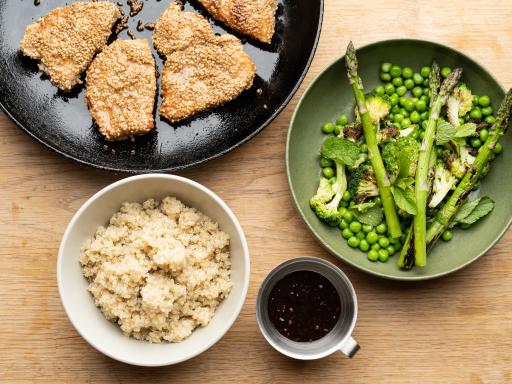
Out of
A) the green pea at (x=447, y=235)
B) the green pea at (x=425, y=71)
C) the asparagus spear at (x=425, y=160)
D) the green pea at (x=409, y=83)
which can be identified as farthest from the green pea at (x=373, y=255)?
the green pea at (x=425, y=71)

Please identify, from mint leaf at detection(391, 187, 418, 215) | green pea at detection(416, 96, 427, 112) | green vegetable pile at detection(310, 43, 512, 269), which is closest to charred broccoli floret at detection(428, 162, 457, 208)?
green vegetable pile at detection(310, 43, 512, 269)

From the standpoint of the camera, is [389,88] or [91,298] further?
[389,88]

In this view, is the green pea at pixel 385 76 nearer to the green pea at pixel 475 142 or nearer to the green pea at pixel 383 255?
the green pea at pixel 475 142


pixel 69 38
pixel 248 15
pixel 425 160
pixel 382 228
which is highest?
pixel 248 15

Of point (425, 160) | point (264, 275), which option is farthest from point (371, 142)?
point (264, 275)

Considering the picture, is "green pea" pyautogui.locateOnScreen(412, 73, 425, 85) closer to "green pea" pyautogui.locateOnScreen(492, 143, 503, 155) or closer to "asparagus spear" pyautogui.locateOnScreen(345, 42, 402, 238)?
"asparagus spear" pyautogui.locateOnScreen(345, 42, 402, 238)

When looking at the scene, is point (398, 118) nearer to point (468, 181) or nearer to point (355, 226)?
point (468, 181)

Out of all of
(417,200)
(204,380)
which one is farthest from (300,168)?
(204,380)
